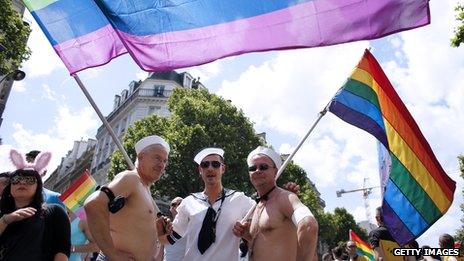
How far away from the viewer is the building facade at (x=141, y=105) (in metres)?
46.1

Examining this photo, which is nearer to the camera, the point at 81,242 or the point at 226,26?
the point at 226,26

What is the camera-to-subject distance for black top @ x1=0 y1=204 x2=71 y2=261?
3.45m

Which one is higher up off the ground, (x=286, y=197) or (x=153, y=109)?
(x=153, y=109)

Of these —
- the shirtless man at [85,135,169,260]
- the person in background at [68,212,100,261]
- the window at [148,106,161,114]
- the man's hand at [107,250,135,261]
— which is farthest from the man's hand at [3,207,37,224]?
the window at [148,106,161,114]

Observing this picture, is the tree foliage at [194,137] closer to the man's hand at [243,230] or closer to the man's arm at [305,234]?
the man's hand at [243,230]

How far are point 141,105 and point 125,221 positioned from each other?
146ft

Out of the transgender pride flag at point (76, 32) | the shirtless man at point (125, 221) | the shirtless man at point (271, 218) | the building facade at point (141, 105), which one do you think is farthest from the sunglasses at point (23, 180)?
the building facade at point (141, 105)

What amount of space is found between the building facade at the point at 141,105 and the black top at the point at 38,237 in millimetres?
40419

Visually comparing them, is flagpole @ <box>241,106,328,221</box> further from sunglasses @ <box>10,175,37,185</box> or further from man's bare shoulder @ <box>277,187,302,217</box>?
sunglasses @ <box>10,175,37,185</box>

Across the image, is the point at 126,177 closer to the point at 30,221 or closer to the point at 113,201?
the point at 113,201

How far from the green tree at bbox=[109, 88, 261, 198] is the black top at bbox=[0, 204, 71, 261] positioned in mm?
22152

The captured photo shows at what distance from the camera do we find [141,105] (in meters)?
46.8

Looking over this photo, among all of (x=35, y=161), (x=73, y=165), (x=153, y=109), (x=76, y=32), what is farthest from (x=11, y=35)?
(x=73, y=165)

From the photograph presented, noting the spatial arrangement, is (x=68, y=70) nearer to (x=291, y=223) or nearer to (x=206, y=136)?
(x=291, y=223)
